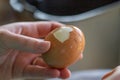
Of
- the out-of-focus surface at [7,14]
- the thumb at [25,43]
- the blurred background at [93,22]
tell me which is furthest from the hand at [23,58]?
the out-of-focus surface at [7,14]

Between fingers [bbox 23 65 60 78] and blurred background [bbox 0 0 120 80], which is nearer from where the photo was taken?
fingers [bbox 23 65 60 78]

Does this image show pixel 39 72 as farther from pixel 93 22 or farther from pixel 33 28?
pixel 93 22

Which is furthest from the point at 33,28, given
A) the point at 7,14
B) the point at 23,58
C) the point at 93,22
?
the point at 7,14

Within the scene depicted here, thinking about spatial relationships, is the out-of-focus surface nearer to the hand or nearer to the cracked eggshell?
the hand

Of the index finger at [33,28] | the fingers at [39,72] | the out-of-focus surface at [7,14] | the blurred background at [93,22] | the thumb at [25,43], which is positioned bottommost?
the fingers at [39,72]

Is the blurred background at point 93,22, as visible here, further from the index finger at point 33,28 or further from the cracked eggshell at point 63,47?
the cracked eggshell at point 63,47

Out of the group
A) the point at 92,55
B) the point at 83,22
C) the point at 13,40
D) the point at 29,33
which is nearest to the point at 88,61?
the point at 92,55

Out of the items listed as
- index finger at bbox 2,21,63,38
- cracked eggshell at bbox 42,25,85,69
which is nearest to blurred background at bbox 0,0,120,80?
index finger at bbox 2,21,63,38
